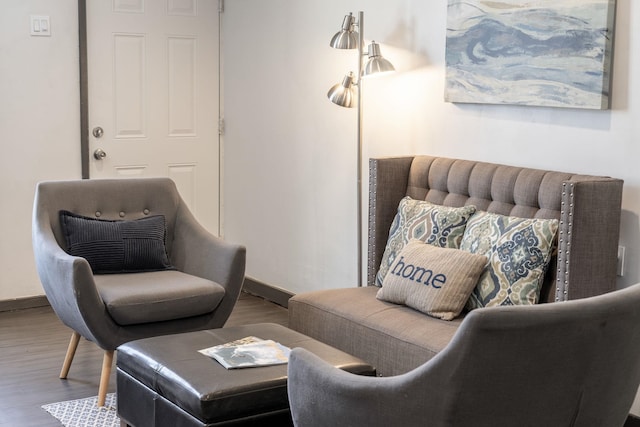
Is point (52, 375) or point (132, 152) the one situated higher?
point (132, 152)

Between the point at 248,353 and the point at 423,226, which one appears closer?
the point at 248,353

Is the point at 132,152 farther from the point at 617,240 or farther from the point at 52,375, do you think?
the point at 617,240

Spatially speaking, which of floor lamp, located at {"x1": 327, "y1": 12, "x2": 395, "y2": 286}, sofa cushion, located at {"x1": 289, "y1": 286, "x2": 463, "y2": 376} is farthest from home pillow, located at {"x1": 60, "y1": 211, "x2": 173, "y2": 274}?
floor lamp, located at {"x1": 327, "y1": 12, "x2": 395, "y2": 286}

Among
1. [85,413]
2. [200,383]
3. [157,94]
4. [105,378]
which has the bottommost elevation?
[85,413]

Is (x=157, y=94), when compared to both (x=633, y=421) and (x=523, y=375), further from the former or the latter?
(x=523, y=375)

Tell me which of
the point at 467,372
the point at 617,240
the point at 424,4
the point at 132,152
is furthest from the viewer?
the point at 132,152

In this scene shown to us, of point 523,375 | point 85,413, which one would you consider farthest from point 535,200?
point 85,413

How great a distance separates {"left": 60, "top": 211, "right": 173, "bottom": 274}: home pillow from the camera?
3.82m

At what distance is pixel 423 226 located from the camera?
3.61m

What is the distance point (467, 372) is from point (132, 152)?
368 cm

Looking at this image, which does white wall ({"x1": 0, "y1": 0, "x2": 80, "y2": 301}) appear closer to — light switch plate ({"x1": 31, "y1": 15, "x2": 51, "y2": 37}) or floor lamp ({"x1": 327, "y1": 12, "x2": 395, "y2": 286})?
light switch plate ({"x1": 31, "y1": 15, "x2": 51, "y2": 37})

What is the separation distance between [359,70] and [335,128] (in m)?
0.56

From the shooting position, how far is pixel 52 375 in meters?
3.85

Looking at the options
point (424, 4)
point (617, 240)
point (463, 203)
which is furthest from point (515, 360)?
point (424, 4)
